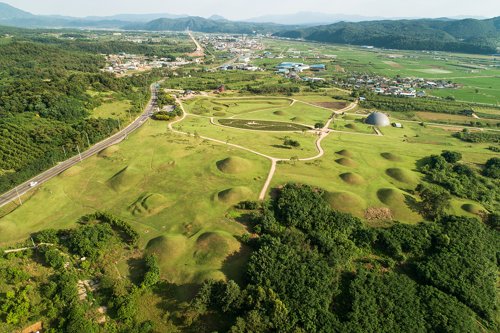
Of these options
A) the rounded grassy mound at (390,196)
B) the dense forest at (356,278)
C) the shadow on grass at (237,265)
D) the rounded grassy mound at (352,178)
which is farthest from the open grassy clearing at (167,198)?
the rounded grassy mound at (390,196)

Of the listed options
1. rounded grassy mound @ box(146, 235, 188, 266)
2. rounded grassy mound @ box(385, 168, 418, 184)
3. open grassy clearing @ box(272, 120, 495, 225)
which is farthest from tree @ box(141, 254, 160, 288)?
rounded grassy mound @ box(385, 168, 418, 184)

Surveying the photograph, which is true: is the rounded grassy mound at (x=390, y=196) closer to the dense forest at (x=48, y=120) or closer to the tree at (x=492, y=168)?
the tree at (x=492, y=168)

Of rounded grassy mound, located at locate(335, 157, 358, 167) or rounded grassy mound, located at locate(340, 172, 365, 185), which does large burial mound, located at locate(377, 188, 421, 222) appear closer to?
rounded grassy mound, located at locate(340, 172, 365, 185)

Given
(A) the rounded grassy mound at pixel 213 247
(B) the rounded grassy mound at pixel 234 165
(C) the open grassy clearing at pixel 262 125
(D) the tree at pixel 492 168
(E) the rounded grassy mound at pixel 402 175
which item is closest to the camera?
(A) the rounded grassy mound at pixel 213 247

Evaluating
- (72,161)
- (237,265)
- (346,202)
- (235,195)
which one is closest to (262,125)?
(235,195)

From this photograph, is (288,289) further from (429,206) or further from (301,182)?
(429,206)

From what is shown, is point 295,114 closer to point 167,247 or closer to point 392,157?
point 392,157

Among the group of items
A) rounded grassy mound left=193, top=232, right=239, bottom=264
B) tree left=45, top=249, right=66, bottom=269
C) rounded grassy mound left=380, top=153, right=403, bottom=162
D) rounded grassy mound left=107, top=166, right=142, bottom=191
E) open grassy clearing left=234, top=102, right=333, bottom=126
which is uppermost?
open grassy clearing left=234, top=102, right=333, bottom=126
